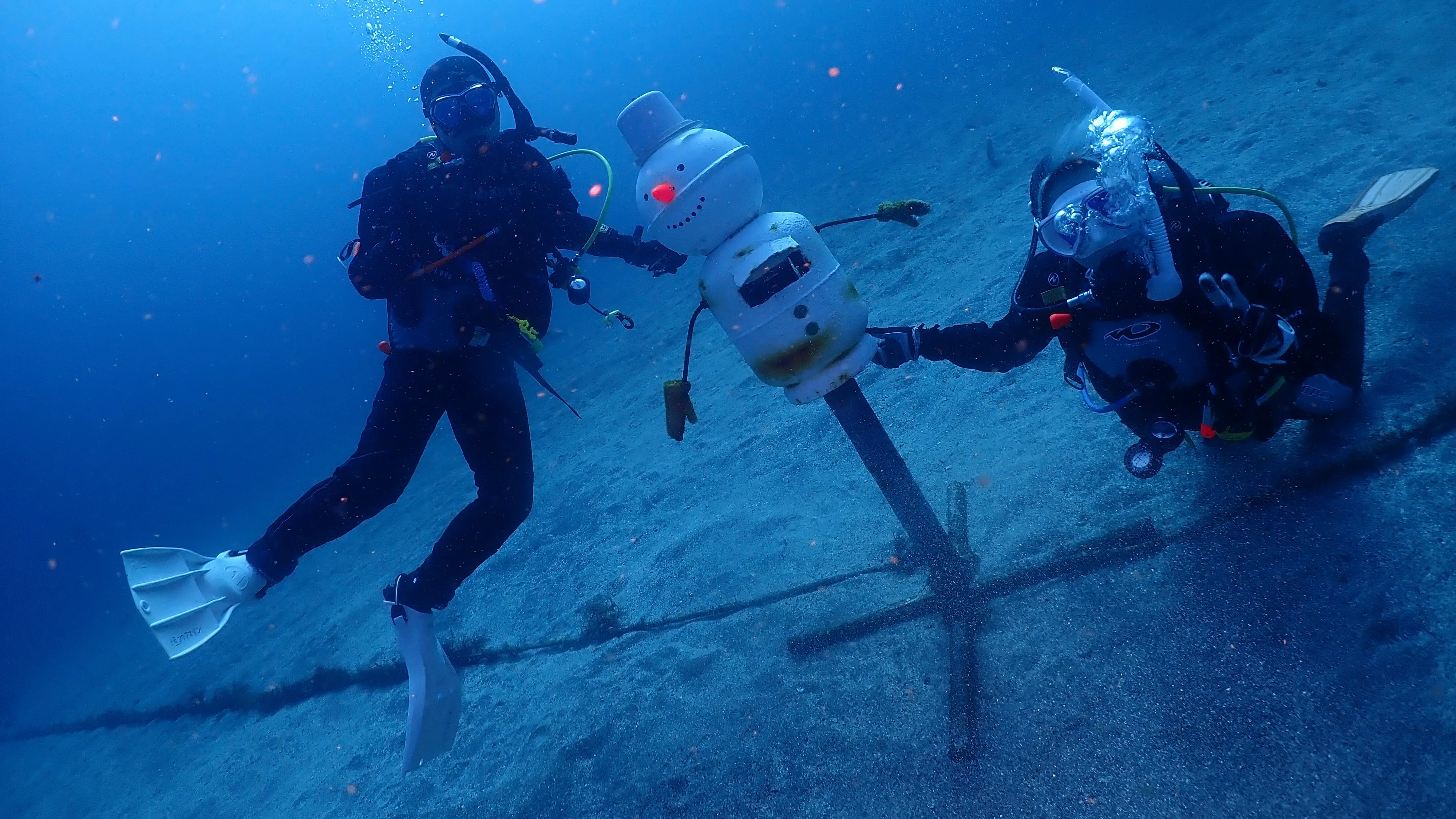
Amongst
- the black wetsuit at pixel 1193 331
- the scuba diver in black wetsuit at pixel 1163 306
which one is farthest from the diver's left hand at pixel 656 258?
the black wetsuit at pixel 1193 331

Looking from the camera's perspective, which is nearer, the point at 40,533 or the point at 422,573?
the point at 422,573

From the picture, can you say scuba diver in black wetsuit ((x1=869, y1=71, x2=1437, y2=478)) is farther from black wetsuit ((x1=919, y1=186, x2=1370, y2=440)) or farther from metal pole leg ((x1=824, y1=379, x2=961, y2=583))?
metal pole leg ((x1=824, y1=379, x2=961, y2=583))

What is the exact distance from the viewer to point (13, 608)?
140ft

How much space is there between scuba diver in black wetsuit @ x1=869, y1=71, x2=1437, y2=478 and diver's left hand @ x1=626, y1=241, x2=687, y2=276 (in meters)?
0.98

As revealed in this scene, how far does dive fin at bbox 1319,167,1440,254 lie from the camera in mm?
2740

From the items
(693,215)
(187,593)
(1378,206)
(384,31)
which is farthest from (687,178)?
(384,31)

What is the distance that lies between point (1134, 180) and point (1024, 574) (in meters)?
1.67

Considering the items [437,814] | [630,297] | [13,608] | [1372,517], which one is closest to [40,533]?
[13,608]

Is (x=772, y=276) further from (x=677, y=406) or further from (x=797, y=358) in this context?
(x=677, y=406)

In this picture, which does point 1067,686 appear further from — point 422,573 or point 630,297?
point 630,297

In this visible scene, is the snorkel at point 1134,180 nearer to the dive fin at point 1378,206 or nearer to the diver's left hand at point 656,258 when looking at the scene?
the dive fin at point 1378,206

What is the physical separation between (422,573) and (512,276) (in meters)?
1.54

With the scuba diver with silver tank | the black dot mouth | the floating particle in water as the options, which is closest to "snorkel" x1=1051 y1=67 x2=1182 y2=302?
the black dot mouth

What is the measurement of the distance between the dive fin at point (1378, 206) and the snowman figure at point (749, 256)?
213 centimetres
